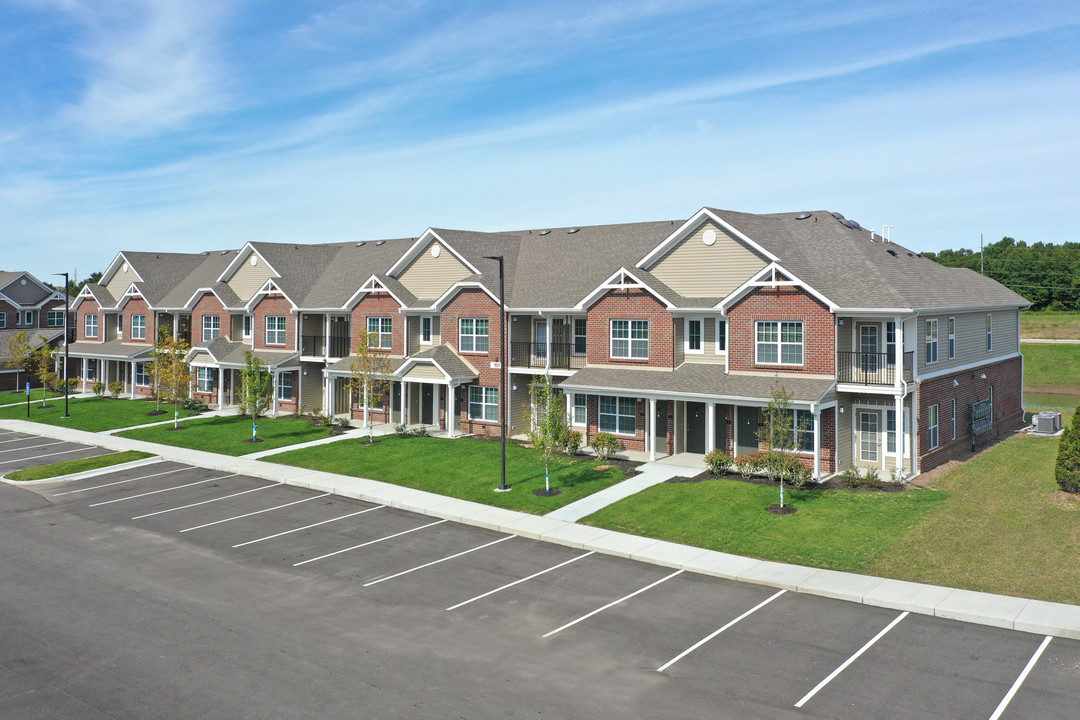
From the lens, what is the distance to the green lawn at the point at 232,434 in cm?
3578

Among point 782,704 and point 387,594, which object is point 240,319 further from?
point 782,704

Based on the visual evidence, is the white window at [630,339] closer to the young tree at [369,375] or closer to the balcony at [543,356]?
the balcony at [543,356]

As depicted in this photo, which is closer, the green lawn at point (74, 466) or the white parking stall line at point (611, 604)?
the white parking stall line at point (611, 604)

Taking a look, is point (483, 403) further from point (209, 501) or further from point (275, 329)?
point (275, 329)

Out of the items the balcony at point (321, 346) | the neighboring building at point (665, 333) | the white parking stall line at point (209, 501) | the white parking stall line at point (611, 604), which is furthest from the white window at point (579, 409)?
the balcony at point (321, 346)

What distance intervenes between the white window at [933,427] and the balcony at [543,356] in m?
13.8

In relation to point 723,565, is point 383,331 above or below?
above

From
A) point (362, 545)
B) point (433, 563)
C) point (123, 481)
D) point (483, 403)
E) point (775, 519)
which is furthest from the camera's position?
point (483, 403)

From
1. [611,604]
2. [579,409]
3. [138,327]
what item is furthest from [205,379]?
[611,604]

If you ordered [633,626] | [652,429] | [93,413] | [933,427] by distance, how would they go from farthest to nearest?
[93,413]
[652,429]
[933,427]
[633,626]

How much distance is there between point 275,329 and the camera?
153ft

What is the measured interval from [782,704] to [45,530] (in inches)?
826

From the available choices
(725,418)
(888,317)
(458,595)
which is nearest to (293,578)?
(458,595)

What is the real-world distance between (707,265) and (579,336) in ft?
23.0
